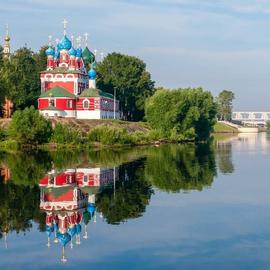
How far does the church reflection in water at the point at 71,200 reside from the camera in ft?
51.9

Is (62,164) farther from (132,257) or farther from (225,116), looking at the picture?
(225,116)

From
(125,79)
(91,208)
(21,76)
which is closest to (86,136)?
(21,76)

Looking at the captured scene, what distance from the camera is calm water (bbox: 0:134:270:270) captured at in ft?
43.4

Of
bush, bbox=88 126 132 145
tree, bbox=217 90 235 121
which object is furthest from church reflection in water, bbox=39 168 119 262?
tree, bbox=217 90 235 121

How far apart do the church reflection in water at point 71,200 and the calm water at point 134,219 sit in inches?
1.3

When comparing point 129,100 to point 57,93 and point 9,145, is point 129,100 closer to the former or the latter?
point 57,93

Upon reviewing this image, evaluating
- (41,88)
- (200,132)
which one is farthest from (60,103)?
(200,132)

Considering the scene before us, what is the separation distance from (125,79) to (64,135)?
24.4 m

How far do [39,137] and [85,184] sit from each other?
28.5 metres

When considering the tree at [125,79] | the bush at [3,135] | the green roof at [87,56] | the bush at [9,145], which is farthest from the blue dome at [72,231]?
the green roof at [87,56]

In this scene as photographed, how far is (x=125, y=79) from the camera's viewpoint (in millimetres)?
76812

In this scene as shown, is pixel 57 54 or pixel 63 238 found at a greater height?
pixel 57 54

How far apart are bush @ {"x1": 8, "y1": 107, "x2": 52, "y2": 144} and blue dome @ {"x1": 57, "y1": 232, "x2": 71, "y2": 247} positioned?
37.2m

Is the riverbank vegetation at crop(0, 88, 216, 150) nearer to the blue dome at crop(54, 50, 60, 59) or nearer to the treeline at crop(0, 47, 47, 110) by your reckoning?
the treeline at crop(0, 47, 47, 110)
